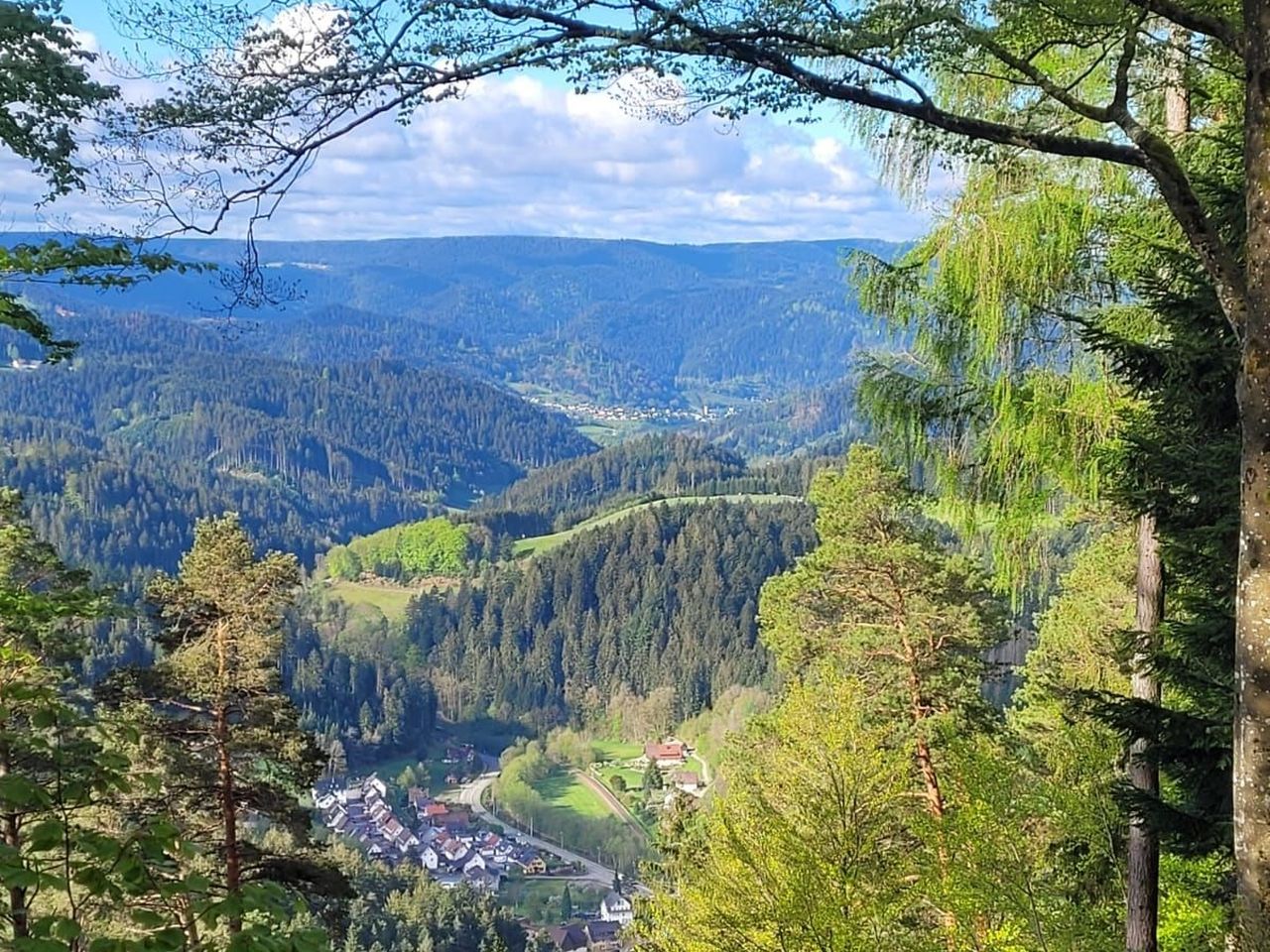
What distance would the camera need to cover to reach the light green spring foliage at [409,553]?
126062 mm

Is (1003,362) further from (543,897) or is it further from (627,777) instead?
(627,777)

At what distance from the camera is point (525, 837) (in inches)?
2854

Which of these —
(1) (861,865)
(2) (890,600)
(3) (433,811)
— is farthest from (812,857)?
(3) (433,811)

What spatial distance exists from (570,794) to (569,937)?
2728 centimetres

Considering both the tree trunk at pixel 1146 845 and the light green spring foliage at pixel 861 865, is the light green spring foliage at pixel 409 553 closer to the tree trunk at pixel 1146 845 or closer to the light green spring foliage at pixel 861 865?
the light green spring foliage at pixel 861 865

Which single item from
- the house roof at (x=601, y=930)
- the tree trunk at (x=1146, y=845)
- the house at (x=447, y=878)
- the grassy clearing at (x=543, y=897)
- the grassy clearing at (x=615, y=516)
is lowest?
the grassy clearing at (x=543, y=897)

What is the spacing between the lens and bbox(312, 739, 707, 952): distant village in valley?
59062mm

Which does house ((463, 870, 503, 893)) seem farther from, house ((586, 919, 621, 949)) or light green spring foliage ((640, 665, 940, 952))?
light green spring foliage ((640, 665, 940, 952))

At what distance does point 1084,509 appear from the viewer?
26.7 feet

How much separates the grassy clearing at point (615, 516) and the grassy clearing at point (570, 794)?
39354 millimetres

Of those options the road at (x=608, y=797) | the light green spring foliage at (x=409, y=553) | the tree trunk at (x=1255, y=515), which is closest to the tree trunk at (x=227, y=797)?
the tree trunk at (x=1255, y=515)

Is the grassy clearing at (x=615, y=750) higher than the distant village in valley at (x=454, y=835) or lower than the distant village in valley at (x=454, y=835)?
lower

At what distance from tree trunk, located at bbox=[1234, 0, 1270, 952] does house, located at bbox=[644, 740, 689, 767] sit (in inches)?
2915

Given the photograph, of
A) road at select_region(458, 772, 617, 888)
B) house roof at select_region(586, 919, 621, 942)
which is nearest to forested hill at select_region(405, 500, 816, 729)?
road at select_region(458, 772, 617, 888)
